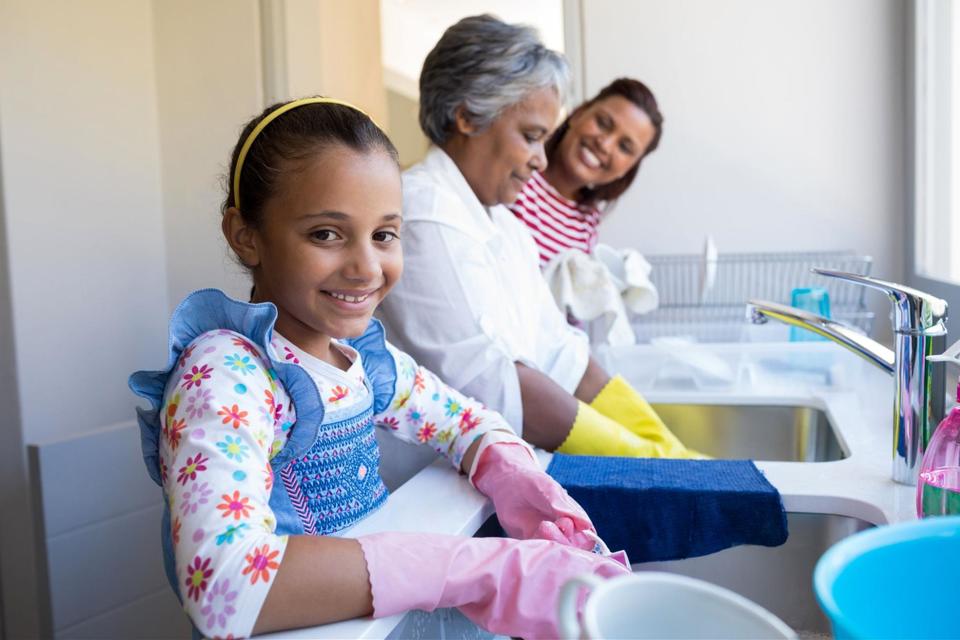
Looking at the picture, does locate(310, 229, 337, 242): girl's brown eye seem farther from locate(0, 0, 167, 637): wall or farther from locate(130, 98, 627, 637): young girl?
locate(0, 0, 167, 637): wall

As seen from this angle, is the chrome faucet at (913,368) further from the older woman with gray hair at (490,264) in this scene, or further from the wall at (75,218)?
the wall at (75,218)

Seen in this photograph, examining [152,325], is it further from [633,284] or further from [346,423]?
[346,423]

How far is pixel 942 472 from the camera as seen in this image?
697mm

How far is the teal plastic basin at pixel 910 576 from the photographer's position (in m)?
0.39

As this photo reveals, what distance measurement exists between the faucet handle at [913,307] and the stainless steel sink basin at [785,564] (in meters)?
0.21

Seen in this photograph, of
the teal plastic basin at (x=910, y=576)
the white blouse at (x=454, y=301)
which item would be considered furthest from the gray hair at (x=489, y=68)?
the teal plastic basin at (x=910, y=576)

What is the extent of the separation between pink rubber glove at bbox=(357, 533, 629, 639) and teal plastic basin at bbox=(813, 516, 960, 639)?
0.78 feet

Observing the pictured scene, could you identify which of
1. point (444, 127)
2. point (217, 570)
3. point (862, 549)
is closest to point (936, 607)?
point (862, 549)

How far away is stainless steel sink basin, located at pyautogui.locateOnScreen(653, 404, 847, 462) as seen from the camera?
136cm

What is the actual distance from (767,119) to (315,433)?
1433 millimetres

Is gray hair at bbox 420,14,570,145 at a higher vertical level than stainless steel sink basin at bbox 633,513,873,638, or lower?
higher

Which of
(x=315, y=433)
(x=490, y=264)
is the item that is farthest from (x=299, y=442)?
(x=490, y=264)

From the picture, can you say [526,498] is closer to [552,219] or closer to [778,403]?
[778,403]

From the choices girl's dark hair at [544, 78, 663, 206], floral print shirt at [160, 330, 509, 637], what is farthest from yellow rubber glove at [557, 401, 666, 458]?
girl's dark hair at [544, 78, 663, 206]
